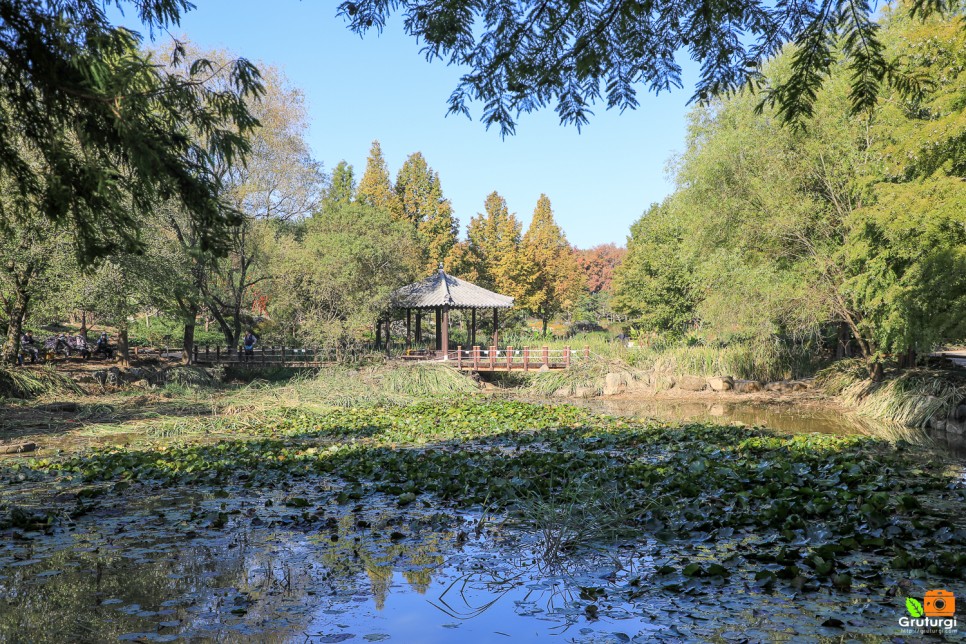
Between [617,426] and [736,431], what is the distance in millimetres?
2090

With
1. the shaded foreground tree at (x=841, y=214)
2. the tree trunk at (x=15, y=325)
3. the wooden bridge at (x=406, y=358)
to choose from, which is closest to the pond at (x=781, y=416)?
the shaded foreground tree at (x=841, y=214)

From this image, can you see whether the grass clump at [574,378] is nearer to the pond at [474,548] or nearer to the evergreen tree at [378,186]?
the pond at [474,548]

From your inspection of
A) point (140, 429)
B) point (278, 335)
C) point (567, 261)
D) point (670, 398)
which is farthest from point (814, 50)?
point (567, 261)

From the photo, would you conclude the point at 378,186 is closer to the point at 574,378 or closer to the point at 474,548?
the point at 574,378

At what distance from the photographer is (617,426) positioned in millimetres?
12562

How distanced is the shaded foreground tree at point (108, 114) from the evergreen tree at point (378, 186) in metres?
33.9

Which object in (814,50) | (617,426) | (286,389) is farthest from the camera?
(286,389)

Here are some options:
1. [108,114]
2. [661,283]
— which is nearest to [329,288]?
[661,283]

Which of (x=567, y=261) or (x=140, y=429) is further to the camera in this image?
(x=567, y=261)

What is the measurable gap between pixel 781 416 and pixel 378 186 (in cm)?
2931

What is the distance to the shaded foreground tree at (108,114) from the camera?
4480 millimetres

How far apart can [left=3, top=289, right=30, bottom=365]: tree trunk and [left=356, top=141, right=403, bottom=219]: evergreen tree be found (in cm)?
2286

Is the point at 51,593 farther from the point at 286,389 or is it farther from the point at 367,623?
the point at 286,389

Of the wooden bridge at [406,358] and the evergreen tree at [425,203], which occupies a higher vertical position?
the evergreen tree at [425,203]
